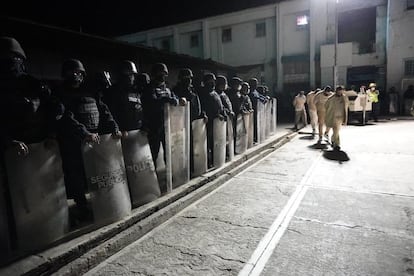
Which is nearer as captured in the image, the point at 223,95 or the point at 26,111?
the point at 26,111

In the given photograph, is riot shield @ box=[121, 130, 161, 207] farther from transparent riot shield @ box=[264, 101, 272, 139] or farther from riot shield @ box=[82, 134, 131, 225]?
transparent riot shield @ box=[264, 101, 272, 139]

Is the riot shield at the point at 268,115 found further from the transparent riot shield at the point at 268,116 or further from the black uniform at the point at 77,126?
the black uniform at the point at 77,126

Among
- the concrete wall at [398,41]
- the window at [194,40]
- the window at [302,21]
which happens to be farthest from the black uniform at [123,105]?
the window at [194,40]

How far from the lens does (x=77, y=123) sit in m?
3.33

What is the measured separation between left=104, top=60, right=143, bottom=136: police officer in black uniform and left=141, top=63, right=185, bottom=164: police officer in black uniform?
335 mm

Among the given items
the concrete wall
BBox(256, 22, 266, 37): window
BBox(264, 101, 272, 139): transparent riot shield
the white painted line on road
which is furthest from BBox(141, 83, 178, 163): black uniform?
BBox(256, 22, 266, 37): window

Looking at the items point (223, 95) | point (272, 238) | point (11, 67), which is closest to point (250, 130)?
point (223, 95)

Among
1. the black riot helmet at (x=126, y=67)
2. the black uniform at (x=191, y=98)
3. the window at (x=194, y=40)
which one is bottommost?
the black uniform at (x=191, y=98)

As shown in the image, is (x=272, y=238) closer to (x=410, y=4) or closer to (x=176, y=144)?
(x=176, y=144)

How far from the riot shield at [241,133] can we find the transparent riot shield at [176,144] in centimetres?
241

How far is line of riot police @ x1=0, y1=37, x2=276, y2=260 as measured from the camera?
2.81 m

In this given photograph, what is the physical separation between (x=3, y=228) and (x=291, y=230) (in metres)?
3.19

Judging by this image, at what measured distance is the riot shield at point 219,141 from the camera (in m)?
5.94

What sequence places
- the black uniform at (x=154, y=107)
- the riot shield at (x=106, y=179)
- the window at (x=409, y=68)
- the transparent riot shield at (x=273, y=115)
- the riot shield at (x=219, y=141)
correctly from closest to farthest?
the riot shield at (x=106, y=179), the black uniform at (x=154, y=107), the riot shield at (x=219, y=141), the transparent riot shield at (x=273, y=115), the window at (x=409, y=68)
